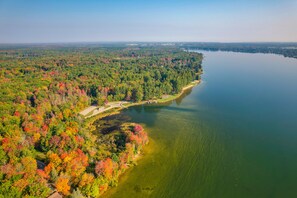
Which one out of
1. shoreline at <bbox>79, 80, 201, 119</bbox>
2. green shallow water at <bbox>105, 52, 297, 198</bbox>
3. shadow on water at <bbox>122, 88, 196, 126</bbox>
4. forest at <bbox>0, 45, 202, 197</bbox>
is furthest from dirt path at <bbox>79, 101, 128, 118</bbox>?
green shallow water at <bbox>105, 52, 297, 198</bbox>

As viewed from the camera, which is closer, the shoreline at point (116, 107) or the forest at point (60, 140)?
the forest at point (60, 140)

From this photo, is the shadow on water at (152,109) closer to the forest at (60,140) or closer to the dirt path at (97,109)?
the dirt path at (97,109)

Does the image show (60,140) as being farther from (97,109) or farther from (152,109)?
(152,109)

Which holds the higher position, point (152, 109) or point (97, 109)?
point (97, 109)

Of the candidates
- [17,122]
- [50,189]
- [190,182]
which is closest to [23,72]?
[17,122]

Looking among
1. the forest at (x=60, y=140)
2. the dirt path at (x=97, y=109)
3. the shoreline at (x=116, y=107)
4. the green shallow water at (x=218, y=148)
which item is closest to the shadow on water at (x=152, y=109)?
the green shallow water at (x=218, y=148)

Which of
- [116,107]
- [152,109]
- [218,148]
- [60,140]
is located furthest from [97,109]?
[218,148]

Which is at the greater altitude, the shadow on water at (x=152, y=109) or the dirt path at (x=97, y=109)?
the dirt path at (x=97, y=109)

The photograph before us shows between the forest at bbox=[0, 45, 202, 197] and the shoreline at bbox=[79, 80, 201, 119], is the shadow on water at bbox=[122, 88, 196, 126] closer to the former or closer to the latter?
the shoreline at bbox=[79, 80, 201, 119]

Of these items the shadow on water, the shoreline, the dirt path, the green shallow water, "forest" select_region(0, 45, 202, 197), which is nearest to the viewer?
"forest" select_region(0, 45, 202, 197)
